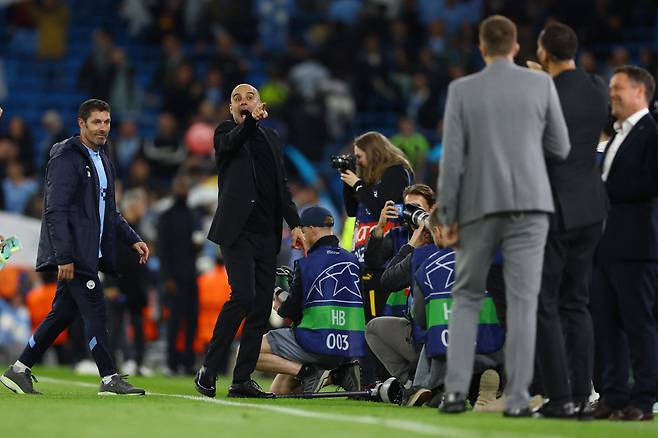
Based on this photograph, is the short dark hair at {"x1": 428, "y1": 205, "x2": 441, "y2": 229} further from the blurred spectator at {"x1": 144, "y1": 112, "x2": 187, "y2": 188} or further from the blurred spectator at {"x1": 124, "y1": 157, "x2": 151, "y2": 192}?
the blurred spectator at {"x1": 144, "y1": 112, "x2": 187, "y2": 188}

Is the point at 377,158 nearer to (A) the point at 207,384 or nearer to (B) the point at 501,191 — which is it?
(A) the point at 207,384

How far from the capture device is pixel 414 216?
10797 mm

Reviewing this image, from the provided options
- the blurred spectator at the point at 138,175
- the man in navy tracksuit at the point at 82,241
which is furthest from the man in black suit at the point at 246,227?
the blurred spectator at the point at 138,175

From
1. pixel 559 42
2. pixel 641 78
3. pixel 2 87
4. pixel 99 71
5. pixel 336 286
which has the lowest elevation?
pixel 336 286

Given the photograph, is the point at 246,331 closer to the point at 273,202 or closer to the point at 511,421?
the point at 273,202

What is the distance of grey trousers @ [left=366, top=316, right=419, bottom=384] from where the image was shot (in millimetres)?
10898

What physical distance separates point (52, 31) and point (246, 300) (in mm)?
17961

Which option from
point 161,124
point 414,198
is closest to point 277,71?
point 161,124

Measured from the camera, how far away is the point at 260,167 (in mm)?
10969

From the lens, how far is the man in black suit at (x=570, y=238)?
8.40 m

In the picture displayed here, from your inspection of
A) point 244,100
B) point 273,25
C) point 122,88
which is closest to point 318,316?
point 244,100

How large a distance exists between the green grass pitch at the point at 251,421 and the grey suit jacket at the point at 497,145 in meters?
1.20

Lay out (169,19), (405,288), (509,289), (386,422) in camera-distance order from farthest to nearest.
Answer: (169,19) → (405,288) → (509,289) → (386,422)

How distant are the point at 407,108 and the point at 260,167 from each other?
12.9m
